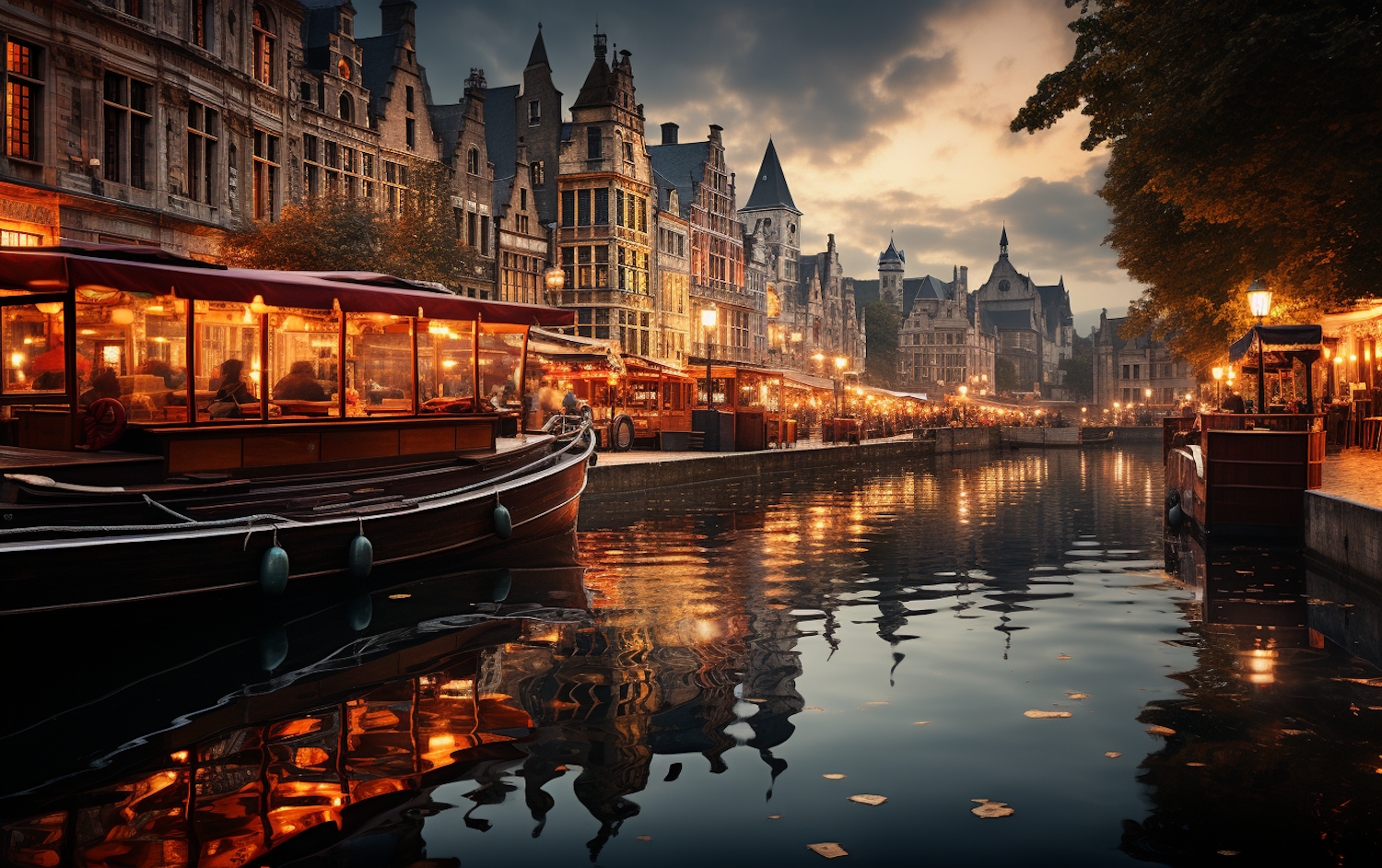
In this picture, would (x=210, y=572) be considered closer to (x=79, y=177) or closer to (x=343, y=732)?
(x=343, y=732)

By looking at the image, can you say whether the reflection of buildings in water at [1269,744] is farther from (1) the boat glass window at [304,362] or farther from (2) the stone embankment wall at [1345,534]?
(1) the boat glass window at [304,362]

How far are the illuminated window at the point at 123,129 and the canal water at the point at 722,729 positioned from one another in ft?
55.4

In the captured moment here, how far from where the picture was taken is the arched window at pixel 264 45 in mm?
29719

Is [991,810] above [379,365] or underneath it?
underneath

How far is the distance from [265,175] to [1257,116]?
2538 centimetres

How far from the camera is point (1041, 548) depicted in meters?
16.1

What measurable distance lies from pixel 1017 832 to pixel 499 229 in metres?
42.6

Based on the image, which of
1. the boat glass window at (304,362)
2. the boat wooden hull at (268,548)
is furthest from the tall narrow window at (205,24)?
the boat glass window at (304,362)

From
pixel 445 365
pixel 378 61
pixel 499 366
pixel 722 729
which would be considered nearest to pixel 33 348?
pixel 445 365

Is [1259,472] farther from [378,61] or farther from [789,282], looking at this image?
[789,282]

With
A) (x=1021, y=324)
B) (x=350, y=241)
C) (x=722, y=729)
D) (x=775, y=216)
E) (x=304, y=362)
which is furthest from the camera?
(x=1021, y=324)

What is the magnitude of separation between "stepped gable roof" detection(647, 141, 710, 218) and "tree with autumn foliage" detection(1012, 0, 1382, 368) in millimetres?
40007

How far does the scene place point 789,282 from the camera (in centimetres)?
8519

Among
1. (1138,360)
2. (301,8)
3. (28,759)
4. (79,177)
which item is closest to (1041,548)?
(28,759)
